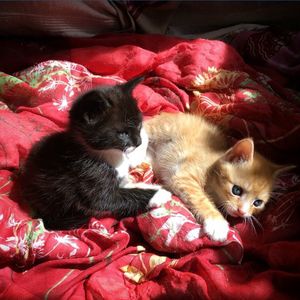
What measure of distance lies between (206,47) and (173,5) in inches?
14.8

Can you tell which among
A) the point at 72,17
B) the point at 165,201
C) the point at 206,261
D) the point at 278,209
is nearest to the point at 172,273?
the point at 206,261

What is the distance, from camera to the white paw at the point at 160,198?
141 cm

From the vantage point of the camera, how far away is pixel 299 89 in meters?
2.00

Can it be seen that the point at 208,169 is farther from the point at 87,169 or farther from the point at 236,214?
the point at 87,169

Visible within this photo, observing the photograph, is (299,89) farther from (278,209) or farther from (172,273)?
(172,273)

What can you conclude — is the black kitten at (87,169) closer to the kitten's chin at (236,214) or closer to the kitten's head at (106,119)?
the kitten's head at (106,119)

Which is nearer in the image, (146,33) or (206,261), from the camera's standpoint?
(206,261)

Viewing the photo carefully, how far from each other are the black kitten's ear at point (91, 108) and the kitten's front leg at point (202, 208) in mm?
436

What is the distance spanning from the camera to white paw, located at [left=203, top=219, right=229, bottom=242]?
1.30 metres

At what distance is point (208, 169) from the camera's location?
1503 mm

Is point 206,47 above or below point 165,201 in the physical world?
above

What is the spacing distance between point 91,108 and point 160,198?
1.43ft

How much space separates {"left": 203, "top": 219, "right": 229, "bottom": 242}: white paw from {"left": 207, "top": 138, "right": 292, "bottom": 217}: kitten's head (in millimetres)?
89

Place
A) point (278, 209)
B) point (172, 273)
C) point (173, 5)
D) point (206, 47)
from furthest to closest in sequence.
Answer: point (173, 5) < point (206, 47) < point (278, 209) < point (172, 273)
